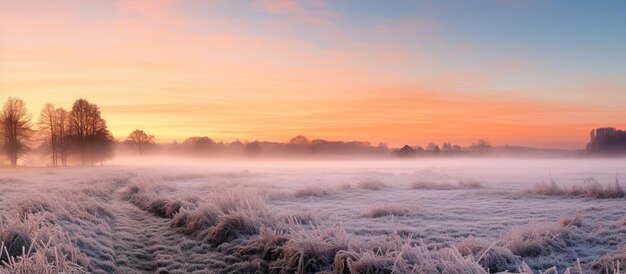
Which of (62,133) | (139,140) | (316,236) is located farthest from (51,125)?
(316,236)

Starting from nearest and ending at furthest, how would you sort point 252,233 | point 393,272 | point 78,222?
point 393,272 → point 252,233 → point 78,222

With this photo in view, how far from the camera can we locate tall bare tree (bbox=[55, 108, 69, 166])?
68.1 meters

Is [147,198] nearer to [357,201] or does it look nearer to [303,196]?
[303,196]

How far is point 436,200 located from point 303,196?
19.1 ft

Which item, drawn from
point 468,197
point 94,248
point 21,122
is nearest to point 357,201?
point 468,197

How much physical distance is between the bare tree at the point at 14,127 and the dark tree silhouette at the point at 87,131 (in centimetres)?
593

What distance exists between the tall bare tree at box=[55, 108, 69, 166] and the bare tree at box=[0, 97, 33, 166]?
445cm

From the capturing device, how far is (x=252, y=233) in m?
10.8

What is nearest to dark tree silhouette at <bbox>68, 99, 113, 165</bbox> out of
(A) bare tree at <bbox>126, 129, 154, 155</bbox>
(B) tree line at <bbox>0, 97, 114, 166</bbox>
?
(B) tree line at <bbox>0, 97, 114, 166</bbox>

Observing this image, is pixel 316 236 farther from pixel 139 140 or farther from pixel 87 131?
pixel 139 140

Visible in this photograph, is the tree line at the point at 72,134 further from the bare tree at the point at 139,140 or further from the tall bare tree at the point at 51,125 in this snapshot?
the bare tree at the point at 139,140

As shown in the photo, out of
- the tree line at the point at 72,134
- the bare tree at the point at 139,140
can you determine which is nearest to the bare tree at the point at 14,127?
the tree line at the point at 72,134

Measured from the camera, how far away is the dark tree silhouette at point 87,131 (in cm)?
6800

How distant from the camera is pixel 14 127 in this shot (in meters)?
63.0
